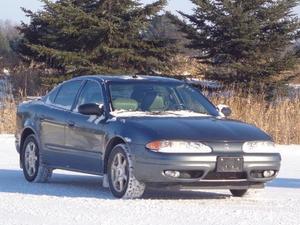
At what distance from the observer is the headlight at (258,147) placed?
981 centimetres

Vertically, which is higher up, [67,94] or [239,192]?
[67,94]

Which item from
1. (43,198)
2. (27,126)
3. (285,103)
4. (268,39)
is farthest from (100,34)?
(43,198)

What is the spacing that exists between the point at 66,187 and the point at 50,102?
1.29m

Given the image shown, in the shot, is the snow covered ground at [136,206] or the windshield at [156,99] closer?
the snow covered ground at [136,206]

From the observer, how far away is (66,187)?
444 inches

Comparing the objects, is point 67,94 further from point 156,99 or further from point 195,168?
point 195,168

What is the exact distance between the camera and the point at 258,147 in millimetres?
9914

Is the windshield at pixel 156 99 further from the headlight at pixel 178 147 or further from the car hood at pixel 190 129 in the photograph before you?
the headlight at pixel 178 147

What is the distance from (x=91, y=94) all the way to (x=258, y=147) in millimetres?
2329

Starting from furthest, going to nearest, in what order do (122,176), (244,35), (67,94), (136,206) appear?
(244,35), (67,94), (122,176), (136,206)

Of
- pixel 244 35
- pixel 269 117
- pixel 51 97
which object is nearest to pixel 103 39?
pixel 244 35

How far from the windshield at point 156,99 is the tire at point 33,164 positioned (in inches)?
60.9

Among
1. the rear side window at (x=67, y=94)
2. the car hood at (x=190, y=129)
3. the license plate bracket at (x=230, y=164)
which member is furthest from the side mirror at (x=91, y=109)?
the license plate bracket at (x=230, y=164)

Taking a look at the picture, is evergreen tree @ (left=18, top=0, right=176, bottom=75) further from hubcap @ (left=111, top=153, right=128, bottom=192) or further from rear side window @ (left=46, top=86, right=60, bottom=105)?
hubcap @ (left=111, top=153, right=128, bottom=192)
